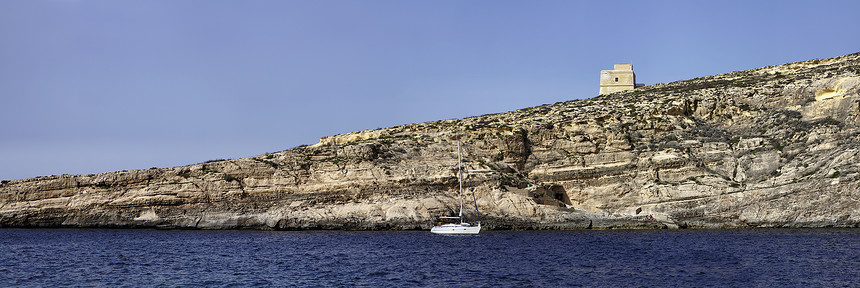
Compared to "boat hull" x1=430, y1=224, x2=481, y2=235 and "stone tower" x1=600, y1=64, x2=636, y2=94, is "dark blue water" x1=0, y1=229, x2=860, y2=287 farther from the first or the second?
"stone tower" x1=600, y1=64, x2=636, y2=94

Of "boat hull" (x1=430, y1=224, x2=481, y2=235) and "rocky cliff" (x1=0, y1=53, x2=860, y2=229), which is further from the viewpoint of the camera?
"rocky cliff" (x1=0, y1=53, x2=860, y2=229)

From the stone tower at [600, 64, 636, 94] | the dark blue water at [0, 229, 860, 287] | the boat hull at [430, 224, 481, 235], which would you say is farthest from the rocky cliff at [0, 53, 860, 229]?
the stone tower at [600, 64, 636, 94]

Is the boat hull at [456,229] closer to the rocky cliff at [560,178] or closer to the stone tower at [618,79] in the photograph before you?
the rocky cliff at [560,178]

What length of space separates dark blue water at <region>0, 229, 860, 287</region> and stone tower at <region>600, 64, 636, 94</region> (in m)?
40.1

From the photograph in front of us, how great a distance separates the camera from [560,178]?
67.7 meters

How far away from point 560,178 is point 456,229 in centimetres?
1307

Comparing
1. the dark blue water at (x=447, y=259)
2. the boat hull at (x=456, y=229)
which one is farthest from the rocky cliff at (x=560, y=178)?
the dark blue water at (x=447, y=259)

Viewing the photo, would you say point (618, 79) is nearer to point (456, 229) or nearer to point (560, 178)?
point (560, 178)

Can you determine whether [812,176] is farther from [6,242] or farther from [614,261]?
[6,242]

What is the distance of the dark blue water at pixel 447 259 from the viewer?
33281 mm

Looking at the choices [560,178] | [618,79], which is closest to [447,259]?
[560,178]

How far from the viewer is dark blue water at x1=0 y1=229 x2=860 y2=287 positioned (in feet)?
109

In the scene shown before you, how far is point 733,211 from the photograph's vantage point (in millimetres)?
59688

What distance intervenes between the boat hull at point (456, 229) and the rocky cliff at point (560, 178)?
2.94 meters
